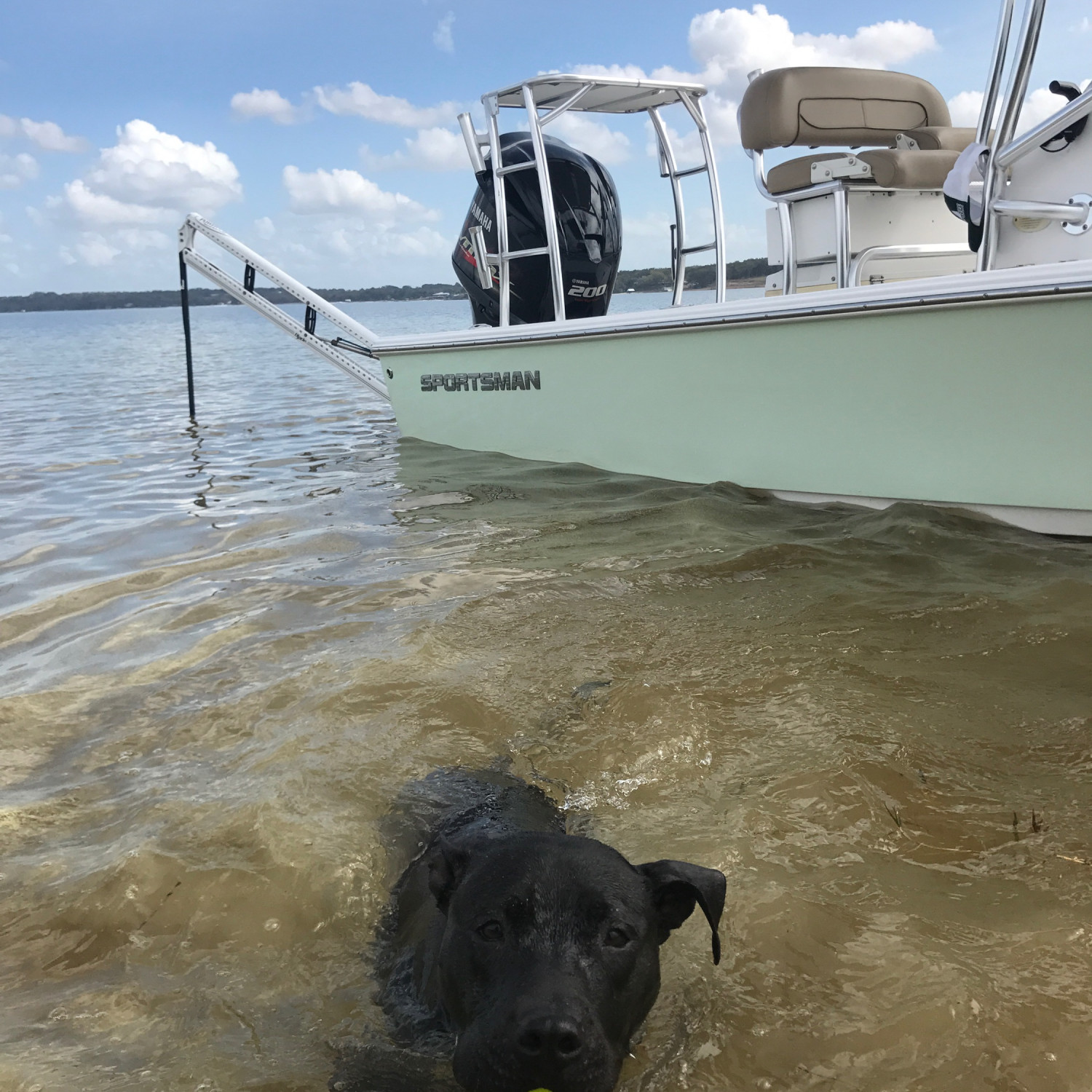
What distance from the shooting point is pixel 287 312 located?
10.9m

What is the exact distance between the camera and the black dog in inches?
70.4

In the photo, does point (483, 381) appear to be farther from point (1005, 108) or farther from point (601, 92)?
point (1005, 108)

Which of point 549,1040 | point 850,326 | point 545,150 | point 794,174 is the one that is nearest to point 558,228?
point 545,150

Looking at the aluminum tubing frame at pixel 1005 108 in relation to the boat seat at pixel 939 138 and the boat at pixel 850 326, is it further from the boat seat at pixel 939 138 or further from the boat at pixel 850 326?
the boat seat at pixel 939 138

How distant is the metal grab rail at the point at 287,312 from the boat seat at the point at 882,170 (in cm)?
514

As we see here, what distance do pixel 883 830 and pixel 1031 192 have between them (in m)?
3.93

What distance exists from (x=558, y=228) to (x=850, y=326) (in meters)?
3.64

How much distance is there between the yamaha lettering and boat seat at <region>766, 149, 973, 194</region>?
8.38 feet

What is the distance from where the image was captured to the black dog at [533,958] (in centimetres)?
179

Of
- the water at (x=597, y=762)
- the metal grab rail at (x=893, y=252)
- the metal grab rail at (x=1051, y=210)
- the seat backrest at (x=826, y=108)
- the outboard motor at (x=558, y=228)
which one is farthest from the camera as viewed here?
the outboard motor at (x=558, y=228)

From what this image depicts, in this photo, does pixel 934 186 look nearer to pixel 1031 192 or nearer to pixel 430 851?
pixel 1031 192

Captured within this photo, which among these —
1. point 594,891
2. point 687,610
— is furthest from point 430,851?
point 687,610

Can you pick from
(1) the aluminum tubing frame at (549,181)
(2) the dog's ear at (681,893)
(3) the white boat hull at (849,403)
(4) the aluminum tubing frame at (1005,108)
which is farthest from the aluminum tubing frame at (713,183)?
(2) the dog's ear at (681,893)

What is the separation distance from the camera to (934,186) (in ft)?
20.9
